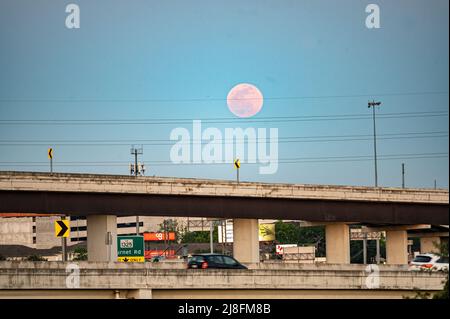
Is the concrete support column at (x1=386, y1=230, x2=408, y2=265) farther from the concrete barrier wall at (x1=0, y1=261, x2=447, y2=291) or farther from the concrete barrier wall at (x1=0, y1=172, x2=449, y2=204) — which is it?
the concrete barrier wall at (x1=0, y1=261, x2=447, y2=291)

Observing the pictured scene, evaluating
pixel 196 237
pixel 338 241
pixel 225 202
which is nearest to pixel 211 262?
pixel 225 202

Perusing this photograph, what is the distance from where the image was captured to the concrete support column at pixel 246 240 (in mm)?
71750

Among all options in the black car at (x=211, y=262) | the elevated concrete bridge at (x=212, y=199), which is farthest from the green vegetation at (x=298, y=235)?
the black car at (x=211, y=262)

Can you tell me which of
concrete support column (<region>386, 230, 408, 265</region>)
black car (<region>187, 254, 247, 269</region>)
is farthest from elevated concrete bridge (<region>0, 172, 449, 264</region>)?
black car (<region>187, 254, 247, 269</region>)

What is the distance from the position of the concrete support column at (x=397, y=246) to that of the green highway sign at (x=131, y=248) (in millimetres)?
29806

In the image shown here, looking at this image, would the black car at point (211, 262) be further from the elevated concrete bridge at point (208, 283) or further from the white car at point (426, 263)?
the white car at point (426, 263)

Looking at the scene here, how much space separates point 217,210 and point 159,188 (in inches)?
219

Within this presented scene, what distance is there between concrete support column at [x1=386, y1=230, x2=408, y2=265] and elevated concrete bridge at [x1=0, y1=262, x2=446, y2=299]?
42461 mm

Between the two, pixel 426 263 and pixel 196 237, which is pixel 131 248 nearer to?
pixel 426 263

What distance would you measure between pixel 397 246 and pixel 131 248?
3093cm

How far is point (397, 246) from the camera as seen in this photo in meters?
80.4

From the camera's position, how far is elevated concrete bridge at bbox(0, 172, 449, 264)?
63.9 metres
